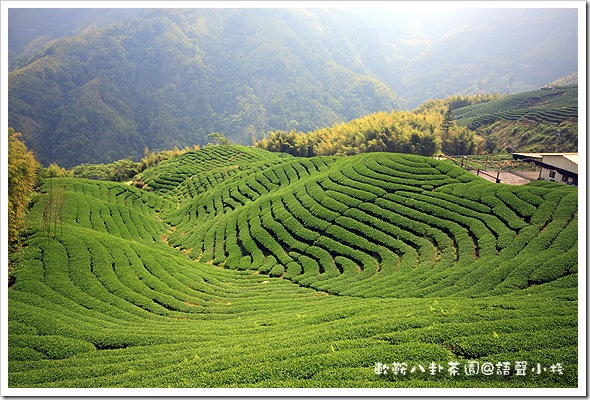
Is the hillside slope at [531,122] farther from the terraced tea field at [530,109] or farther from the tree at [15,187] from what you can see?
the tree at [15,187]

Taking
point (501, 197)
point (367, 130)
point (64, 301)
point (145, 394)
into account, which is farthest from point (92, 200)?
point (367, 130)

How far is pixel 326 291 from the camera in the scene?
1642 centimetres

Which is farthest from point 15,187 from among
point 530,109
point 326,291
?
point 530,109

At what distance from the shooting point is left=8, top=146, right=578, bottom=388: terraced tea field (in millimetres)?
8812

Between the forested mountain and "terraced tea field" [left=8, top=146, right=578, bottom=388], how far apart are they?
10400 cm

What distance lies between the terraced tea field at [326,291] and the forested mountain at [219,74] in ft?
341

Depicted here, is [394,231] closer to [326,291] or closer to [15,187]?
[326,291]

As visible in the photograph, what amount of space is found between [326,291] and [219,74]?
172179mm

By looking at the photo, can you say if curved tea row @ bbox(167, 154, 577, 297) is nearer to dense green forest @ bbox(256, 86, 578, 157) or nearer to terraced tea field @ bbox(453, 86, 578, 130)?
dense green forest @ bbox(256, 86, 578, 157)

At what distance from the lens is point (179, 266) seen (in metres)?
19.3

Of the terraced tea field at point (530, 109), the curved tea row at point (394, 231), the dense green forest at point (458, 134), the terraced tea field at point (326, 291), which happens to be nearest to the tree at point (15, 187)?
the terraced tea field at point (326, 291)

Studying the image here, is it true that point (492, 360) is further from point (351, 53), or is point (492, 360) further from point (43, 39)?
point (43, 39)

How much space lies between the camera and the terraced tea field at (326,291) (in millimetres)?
8812

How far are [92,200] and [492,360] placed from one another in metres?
30.2
